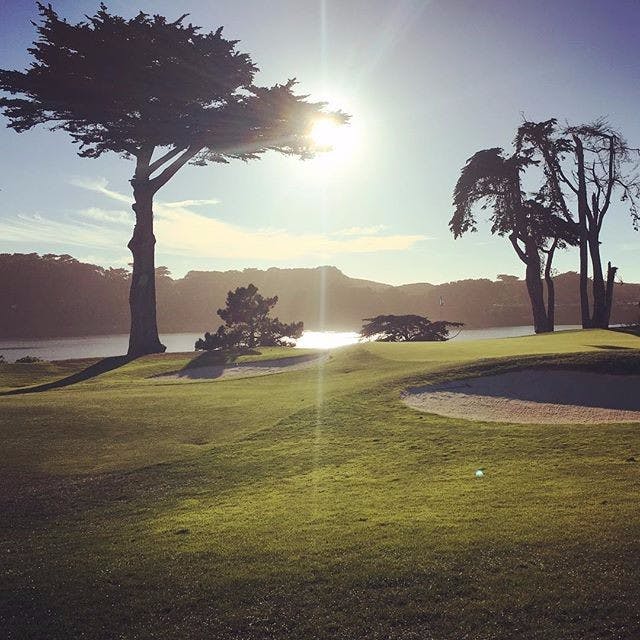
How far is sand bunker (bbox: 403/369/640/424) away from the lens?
11.4m

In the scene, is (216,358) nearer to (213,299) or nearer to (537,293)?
(537,293)

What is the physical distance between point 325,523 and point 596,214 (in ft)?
123

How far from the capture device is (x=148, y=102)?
3036 centimetres

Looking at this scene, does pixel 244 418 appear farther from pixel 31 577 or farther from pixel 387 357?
pixel 387 357

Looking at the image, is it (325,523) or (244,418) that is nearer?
(325,523)

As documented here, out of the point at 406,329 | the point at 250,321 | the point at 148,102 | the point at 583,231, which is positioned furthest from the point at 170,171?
the point at 583,231

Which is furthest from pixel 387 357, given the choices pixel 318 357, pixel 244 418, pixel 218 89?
pixel 218 89

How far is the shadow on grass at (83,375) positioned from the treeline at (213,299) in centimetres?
5917

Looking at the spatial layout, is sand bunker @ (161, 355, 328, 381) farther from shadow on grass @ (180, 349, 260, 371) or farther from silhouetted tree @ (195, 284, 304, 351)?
silhouetted tree @ (195, 284, 304, 351)

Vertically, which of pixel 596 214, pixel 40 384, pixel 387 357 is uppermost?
pixel 596 214

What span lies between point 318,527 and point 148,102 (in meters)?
30.3

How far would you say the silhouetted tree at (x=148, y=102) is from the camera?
27.8 meters

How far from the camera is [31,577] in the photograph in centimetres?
532

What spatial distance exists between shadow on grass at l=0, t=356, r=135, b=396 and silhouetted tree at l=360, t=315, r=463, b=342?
22.8 metres
